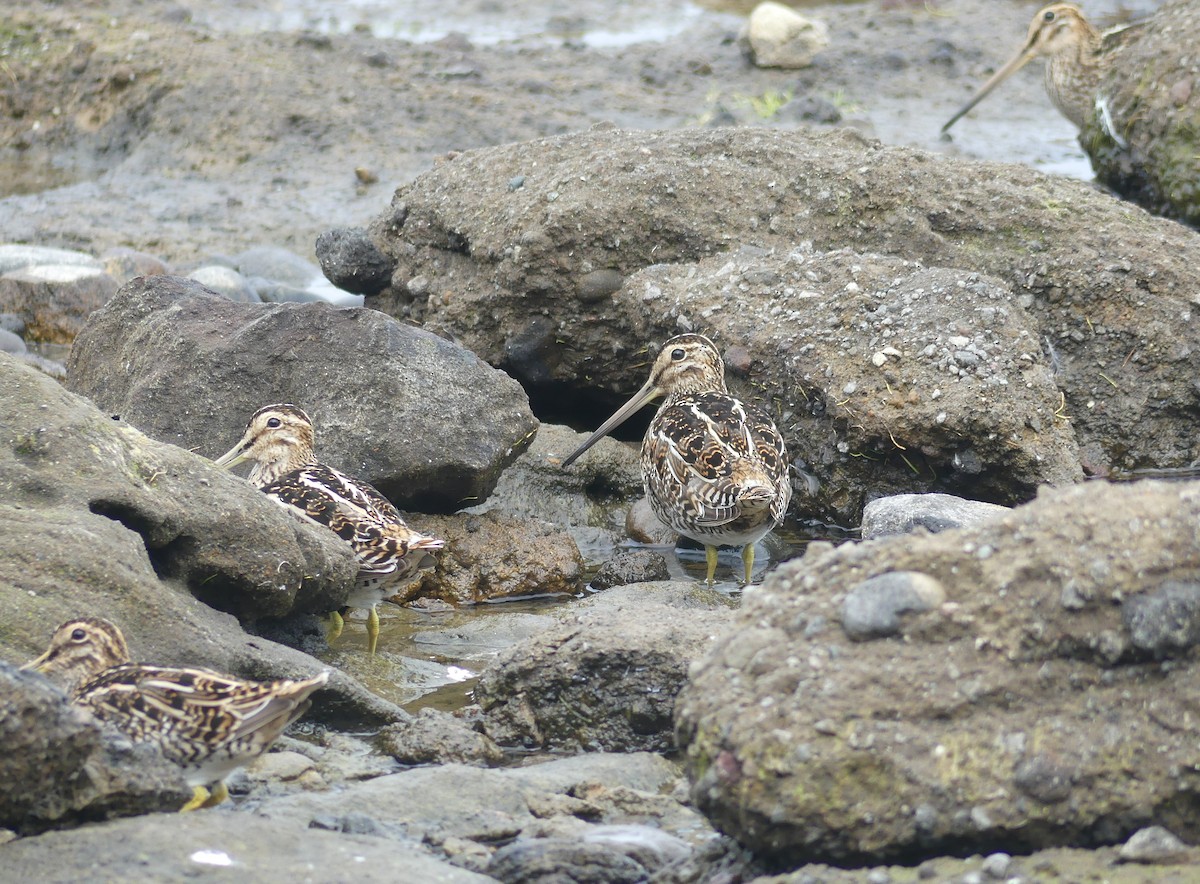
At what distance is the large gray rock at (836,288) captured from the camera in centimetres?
769

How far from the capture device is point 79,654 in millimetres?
4422

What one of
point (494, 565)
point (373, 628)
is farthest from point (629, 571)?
point (373, 628)

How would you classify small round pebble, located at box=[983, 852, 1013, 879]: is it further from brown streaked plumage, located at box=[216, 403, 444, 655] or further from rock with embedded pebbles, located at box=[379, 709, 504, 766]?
brown streaked plumage, located at box=[216, 403, 444, 655]

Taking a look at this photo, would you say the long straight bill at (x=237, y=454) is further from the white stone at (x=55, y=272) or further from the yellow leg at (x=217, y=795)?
the white stone at (x=55, y=272)

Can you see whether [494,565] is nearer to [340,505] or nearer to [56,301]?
[340,505]

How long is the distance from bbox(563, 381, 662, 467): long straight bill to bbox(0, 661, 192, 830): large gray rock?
15.1ft

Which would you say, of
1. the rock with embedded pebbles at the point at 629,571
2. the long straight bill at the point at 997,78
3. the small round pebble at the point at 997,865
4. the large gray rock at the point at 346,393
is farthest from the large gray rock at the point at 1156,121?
the small round pebble at the point at 997,865

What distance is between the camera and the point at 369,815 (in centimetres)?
453

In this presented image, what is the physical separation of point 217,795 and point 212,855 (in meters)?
0.93

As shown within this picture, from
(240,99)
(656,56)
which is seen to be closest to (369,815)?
(240,99)

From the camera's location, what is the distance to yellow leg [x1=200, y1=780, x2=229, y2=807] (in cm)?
449

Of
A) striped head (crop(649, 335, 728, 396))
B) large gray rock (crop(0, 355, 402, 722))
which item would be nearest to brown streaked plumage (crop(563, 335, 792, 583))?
striped head (crop(649, 335, 728, 396))

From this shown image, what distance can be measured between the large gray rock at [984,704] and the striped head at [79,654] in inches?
69.4

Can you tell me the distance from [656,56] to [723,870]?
12.8 metres
